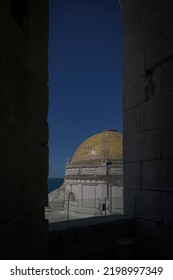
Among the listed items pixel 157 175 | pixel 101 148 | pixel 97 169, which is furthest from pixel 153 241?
pixel 101 148

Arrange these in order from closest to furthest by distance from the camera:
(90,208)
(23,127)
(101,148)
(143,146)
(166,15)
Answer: (23,127)
(166,15)
(143,146)
(90,208)
(101,148)

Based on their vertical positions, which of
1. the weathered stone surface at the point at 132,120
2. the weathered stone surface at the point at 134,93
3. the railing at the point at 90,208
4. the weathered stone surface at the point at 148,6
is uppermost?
the weathered stone surface at the point at 148,6

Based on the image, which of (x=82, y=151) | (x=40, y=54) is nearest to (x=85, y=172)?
(x=82, y=151)

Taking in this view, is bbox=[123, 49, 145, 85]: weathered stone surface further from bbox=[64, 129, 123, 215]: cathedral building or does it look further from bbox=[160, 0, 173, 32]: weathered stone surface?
bbox=[64, 129, 123, 215]: cathedral building

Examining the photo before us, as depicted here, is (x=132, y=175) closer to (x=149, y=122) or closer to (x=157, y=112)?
(x=149, y=122)

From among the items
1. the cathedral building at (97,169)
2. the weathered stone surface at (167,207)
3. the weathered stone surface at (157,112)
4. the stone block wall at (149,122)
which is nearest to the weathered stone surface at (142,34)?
the stone block wall at (149,122)

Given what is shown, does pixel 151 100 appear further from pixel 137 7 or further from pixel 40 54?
pixel 40 54

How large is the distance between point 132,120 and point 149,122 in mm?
497

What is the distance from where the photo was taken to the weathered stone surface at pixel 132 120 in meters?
5.12

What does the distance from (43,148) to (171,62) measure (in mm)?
2981

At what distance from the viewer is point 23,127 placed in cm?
237

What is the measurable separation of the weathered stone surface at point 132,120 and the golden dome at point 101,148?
3598 cm

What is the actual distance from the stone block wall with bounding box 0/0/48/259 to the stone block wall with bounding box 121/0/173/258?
2.43m

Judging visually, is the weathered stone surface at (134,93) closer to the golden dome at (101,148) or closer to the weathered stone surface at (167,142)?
the weathered stone surface at (167,142)
